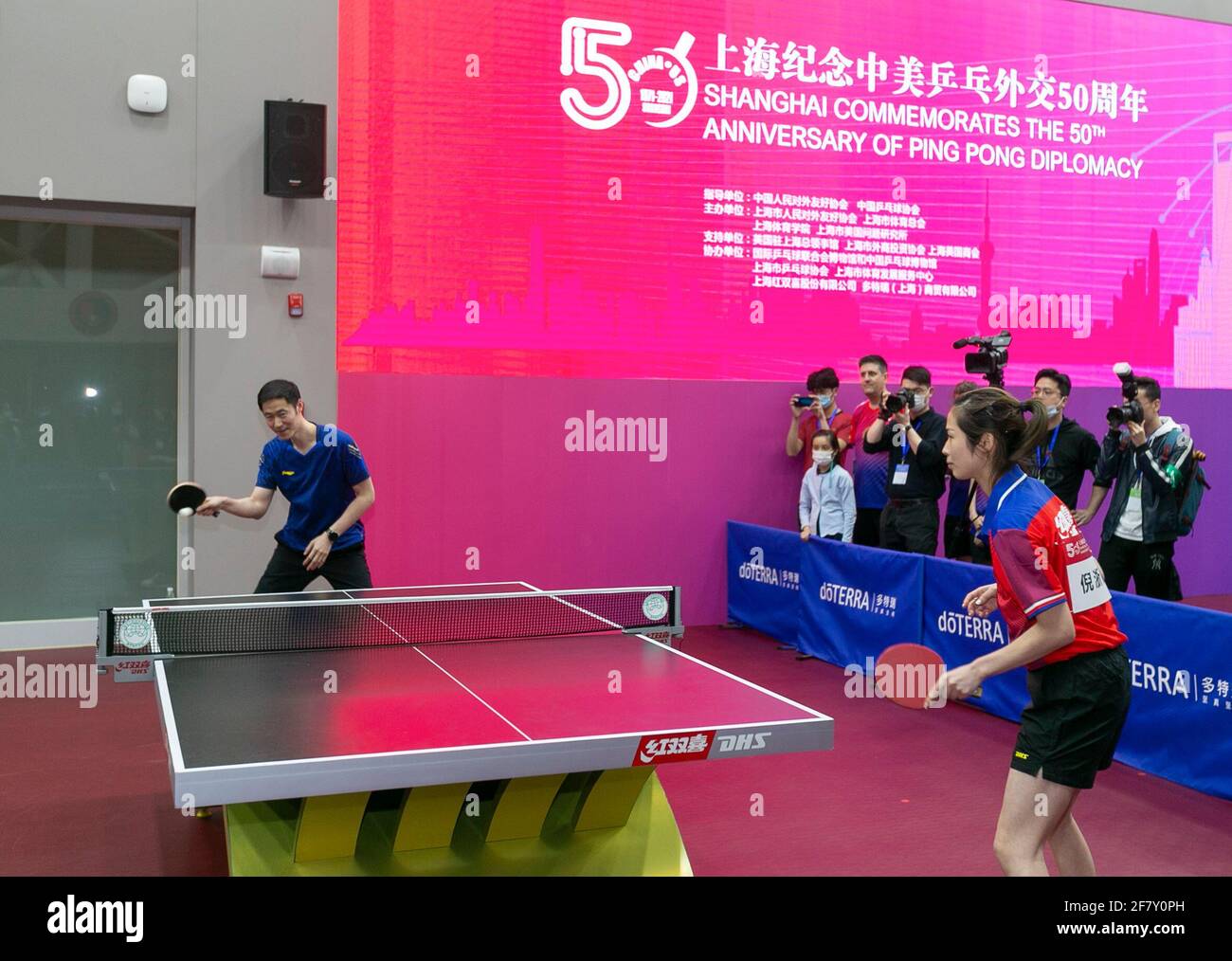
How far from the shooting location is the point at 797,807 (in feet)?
17.4

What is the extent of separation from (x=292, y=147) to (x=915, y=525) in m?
4.71

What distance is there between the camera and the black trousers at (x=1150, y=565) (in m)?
7.45

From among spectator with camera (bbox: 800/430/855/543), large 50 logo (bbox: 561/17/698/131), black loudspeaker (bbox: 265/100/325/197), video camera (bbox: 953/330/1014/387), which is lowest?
spectator with camera (bbox: 800/430/855/543)

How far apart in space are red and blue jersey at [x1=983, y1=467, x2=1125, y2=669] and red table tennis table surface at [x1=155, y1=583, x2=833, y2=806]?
628 millimetres

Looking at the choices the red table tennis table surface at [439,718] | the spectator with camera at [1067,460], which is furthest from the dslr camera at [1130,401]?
the red table tennis table surface at [439,718]

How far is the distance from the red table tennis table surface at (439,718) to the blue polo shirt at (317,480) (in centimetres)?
161

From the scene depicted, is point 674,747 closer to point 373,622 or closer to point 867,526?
point 373,622

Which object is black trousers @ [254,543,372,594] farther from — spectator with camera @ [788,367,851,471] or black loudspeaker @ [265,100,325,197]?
spectator with camera @ [788,367,851,471]

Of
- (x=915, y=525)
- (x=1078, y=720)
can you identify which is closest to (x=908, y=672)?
(x=1078, y=720)

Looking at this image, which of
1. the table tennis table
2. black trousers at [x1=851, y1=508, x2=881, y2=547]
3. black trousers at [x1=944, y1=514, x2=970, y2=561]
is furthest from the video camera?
the table tennis table

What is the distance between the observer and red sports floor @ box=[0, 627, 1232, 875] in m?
4.65

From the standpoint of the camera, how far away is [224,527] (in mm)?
8055
